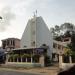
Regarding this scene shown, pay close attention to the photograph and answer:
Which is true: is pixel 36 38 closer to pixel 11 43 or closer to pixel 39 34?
pixel 39 34

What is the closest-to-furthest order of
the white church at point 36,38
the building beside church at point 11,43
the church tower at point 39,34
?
the white church at point 36,38 → the church tower at point 39,34 → the building beside church at point 11,43

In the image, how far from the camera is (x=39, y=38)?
46812 millimetres

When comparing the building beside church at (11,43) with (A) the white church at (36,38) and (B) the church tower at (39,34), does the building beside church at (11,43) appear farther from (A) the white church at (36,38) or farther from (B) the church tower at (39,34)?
(B) the church tower at (39,34)

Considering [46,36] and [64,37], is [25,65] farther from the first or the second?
[64,37]

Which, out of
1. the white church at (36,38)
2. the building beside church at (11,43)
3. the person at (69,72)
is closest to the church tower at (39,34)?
the white church at (36,38)

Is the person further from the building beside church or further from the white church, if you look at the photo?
the building beside church

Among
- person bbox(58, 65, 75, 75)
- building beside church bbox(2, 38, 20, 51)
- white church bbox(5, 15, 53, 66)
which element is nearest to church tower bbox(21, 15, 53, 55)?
white church bbox(5, 15, 53, 66)

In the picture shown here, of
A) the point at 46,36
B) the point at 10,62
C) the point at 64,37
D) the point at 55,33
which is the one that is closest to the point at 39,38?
the point at 46,36

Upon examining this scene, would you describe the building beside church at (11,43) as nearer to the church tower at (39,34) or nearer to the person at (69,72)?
the church tower at (39,34)

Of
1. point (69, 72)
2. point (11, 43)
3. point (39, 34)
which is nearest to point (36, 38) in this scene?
point (39, 34)

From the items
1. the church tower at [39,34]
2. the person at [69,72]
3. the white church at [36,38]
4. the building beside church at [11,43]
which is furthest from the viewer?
the building beside church at [11,43]

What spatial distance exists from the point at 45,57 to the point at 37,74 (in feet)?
36.1

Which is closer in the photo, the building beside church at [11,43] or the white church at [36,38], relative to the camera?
the white church at [36,38]

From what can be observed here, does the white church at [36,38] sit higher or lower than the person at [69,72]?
higher
